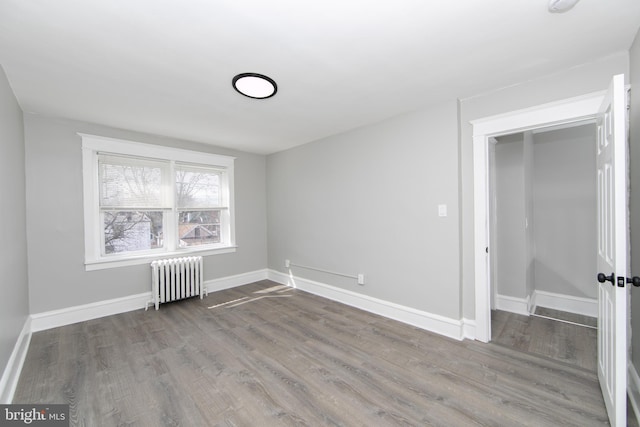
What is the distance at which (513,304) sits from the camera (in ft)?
11.1

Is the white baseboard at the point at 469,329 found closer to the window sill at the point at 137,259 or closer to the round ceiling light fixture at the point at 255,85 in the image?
the round ceiling light fixture at the point at 255,85

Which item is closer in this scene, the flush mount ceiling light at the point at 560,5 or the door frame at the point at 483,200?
the flush mount ceiling light at the point at 560,5

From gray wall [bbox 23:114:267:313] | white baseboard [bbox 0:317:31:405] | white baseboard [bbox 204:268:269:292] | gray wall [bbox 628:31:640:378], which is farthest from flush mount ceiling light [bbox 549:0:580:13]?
white baseboard [bbox 204:268:269:292]

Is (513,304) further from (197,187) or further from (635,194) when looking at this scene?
(197,187)

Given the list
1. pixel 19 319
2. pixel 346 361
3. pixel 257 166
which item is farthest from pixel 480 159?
pixel 19 319

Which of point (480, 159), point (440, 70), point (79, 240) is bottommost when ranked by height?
point (79, 240)

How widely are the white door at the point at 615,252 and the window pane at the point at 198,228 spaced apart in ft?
14.8

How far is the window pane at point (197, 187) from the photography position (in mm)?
4121

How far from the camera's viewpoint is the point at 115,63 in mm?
2006

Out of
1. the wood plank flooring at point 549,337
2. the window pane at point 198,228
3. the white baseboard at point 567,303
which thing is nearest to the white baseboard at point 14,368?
the window pane at point 198,228

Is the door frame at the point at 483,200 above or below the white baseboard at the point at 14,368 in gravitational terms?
above

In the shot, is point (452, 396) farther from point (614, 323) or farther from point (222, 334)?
point (222, 334)

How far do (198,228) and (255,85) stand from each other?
2.77m

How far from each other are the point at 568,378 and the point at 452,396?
0.95 metres
